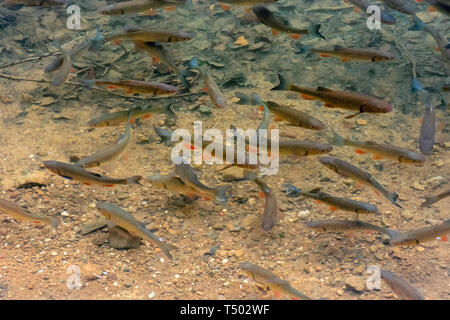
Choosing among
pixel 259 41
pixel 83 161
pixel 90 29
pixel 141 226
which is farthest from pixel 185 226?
pixel 90 29

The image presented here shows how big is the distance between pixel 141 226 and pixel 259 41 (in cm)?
454

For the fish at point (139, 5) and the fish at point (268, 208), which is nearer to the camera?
the fish at point (268, 208)

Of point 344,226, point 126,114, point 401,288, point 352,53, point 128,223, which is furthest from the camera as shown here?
point 352,53

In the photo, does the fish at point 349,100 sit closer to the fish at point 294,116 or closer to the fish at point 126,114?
the fish at point 294,116

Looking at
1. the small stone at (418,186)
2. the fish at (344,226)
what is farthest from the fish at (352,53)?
the fish at (344,226)

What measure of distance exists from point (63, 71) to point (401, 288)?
4613mm

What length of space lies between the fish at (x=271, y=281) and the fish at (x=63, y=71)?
11.0 feet

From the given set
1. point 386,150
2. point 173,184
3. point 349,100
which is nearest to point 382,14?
point 349,100

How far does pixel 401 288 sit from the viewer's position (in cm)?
340

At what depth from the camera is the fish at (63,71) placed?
530cm

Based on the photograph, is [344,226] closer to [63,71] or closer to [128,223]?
[128,223]
